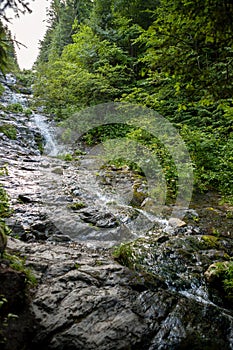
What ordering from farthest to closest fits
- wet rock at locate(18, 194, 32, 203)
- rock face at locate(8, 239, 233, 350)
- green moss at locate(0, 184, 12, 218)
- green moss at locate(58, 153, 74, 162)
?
green moss at locate(58, 153, 74, 162), wet rock at locate(18, 194, 32, 203), green moss at locate(0, 184, 12, 218), rock face at locate(8, 239, 233, 350)

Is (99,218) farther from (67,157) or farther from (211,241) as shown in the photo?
(67,157)

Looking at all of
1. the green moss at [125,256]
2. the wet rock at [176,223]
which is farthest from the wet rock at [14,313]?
the wet rock at [176,223]

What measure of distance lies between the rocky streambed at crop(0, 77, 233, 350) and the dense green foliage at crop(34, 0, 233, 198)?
2617 millimetres

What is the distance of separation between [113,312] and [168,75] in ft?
15.0

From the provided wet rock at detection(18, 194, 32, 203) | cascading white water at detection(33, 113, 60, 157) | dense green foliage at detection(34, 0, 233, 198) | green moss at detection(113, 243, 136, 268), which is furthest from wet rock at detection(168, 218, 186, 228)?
cascading white water at detection(33, 113, 60, 157)

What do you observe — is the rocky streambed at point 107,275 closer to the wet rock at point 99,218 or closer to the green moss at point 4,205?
the wet rock at point 99,218

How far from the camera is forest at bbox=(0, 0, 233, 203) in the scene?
12.7 feet

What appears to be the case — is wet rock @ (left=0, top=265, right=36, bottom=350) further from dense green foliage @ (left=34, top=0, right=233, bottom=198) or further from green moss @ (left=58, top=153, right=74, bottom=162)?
green moss @ (left=58, top=153, right=74, bottom=162)

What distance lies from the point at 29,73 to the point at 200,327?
29.3m

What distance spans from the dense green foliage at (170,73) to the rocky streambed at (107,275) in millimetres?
2617

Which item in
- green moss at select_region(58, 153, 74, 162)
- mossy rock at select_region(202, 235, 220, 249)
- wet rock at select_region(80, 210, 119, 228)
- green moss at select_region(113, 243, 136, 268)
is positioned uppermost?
green moss at select_region(58, 153, 74, 162)

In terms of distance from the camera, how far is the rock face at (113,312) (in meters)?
3.02

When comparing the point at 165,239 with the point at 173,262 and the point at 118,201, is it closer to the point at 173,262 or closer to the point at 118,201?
the point at 173,262

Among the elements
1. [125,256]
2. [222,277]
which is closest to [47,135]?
[125,256]
